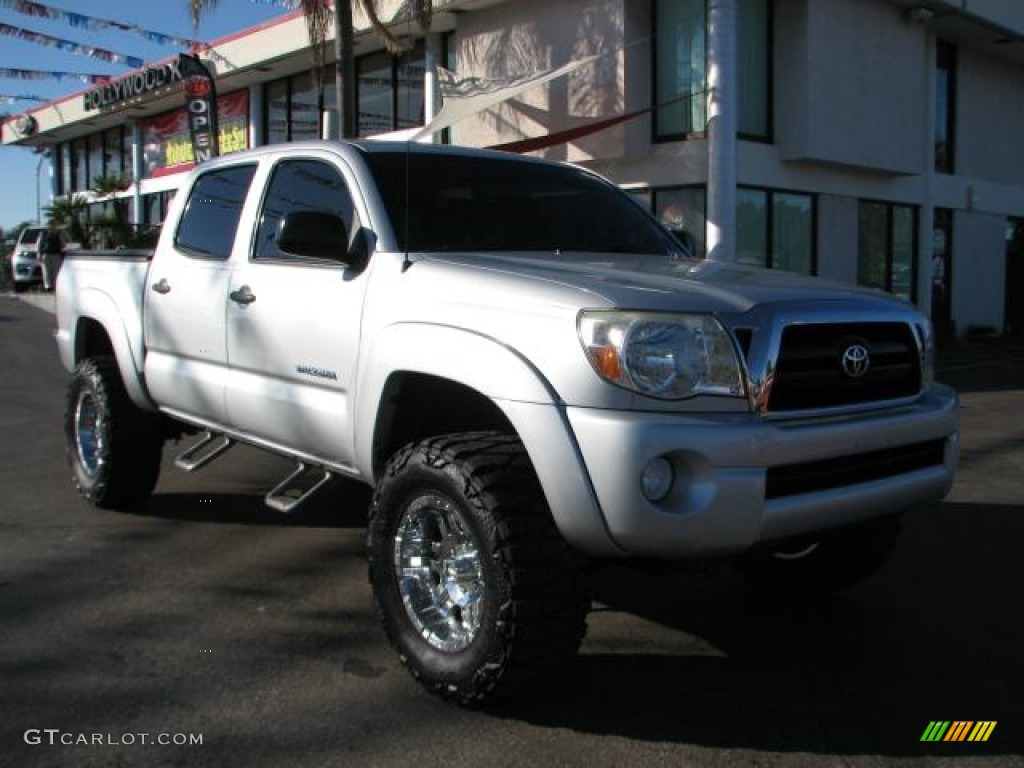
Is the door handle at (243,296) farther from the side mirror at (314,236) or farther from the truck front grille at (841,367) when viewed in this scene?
the truck front grille at (841,367)

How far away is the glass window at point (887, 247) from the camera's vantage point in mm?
17156

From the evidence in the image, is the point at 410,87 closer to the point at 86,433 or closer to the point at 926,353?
the point at 86,433

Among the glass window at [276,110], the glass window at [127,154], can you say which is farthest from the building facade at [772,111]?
the glass window at [127,154]

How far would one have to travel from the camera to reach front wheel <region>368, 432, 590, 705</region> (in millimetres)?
3021

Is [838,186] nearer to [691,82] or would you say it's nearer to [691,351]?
[691,82]

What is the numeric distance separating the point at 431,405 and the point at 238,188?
193 centimetres

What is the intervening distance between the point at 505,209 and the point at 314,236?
36.7 inches

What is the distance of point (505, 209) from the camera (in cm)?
434

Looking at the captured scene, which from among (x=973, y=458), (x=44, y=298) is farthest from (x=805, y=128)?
(x=44, y=298)

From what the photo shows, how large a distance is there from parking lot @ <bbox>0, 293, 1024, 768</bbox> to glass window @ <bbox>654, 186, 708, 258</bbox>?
907cm

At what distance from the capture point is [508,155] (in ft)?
15.4

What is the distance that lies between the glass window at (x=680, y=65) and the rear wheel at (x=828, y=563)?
10752 millimetres

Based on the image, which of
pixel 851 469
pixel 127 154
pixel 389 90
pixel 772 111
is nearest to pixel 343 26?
pixel 389 90

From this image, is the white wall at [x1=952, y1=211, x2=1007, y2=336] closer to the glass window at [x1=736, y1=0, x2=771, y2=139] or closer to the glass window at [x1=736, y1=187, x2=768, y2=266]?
the glass window at [x1=736, y1=187, x2=768, y2=266]
